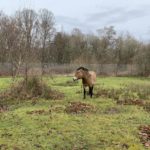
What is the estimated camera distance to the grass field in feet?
33.5

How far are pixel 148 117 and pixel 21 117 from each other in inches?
185

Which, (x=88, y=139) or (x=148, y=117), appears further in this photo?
(x=148, y=117)

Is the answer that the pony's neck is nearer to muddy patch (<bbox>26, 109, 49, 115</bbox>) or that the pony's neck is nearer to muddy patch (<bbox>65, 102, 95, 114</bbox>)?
muddy patch (<bbox>65, 102, 95, 114</bbox>)

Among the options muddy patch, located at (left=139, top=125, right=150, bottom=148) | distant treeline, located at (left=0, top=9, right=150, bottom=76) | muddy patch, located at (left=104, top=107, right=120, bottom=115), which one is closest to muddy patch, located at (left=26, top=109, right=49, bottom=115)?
muddy patch, located at (left=104, top=107, right=120, bottom=115)

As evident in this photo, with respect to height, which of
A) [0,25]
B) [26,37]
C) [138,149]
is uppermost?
[0,25]

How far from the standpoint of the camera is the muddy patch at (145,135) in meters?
10.6

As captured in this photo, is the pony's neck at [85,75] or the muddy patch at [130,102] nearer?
the muddy patch at [130,102]

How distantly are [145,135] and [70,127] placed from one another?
233cm

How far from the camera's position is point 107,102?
18484 mm

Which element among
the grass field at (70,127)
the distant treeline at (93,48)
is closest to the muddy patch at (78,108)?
the grass field at (70,127)

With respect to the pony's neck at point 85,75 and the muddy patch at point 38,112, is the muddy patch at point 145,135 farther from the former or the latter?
the pony's neck at point 85,75

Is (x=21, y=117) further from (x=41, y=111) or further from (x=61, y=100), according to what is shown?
(x=61, y=100)

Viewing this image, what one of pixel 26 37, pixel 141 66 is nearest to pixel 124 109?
pixel 26 37

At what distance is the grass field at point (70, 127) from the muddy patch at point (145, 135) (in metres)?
0.14
